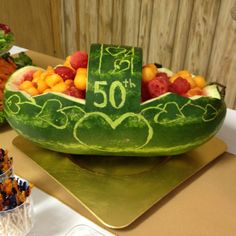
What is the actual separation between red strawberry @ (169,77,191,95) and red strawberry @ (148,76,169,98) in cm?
2

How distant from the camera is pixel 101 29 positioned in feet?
6.91

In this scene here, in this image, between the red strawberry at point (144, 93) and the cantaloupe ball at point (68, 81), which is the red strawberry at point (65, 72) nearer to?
the cantaloupe ball at point (68, 81)

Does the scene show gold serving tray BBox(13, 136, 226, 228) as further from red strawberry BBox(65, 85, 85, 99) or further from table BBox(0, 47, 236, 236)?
red strawberry BBox(65, 85, 85, 99)

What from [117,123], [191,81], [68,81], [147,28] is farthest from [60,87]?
[147,28]

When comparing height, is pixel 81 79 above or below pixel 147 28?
above

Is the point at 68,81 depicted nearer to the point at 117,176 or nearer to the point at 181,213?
the point at 117,176

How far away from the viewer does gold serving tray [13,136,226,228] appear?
21.6 inches

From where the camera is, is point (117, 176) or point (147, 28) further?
point (147, 28)

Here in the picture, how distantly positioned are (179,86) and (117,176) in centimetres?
20

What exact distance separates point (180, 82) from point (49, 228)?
339 mm

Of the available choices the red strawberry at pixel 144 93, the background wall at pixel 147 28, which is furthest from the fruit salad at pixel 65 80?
the background wall at pixel 147 28

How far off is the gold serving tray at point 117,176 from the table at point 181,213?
0.02 meters

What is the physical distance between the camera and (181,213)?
0.56 metres

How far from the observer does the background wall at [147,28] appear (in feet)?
5.24
